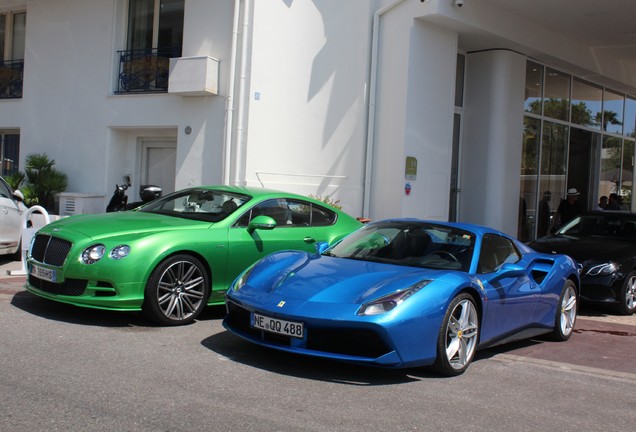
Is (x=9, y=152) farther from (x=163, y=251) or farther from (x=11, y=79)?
(x=163, y=251)

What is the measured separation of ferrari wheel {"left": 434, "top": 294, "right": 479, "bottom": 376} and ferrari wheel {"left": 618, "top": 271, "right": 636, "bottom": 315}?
4.41 m

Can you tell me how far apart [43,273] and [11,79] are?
1164 centimetres

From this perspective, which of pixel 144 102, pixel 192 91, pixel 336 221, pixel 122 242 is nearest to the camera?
pixel 122 242

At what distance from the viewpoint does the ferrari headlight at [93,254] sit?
6418 mm

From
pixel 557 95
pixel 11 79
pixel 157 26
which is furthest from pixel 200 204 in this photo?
pixel 557 95

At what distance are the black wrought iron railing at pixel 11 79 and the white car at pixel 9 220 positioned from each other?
21.3 feet

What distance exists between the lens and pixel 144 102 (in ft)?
47.2

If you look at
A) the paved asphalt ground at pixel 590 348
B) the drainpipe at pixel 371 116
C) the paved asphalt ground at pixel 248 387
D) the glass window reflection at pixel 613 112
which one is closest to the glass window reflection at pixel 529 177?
the glass window reflection at pixel 613 112

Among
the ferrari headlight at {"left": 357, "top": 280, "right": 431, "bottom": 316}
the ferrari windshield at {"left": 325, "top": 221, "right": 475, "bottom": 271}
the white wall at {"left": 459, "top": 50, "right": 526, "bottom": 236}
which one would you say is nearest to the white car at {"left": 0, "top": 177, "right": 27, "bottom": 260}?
the ferrari windshield at {"left": 325, "top": 221, "right": 475, "bottom": 271}

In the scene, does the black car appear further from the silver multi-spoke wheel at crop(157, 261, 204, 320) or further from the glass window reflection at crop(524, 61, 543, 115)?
the glass window reflection at crop(524, 61, 543, 115)

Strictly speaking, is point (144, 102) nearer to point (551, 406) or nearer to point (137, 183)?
point (137, 183)

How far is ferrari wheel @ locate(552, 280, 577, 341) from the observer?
718 cm

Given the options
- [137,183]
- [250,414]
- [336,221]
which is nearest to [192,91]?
[137,183]

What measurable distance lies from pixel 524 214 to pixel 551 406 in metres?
12.5
